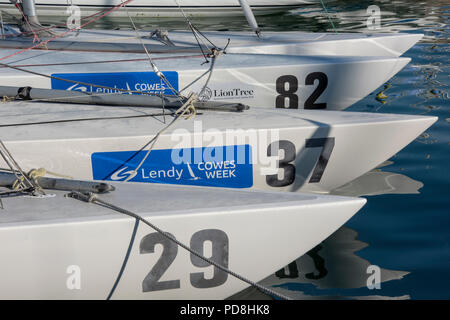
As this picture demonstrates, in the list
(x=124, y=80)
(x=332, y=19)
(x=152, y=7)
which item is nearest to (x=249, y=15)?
(x=124, y=80)

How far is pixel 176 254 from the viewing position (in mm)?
2582

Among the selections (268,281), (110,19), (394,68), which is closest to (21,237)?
(268,281)

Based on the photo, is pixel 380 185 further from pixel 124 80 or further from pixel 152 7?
pixel 152 7

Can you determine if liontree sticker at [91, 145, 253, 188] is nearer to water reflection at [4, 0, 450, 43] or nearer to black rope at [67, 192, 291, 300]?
black rope at [67, 192, 291, 300]

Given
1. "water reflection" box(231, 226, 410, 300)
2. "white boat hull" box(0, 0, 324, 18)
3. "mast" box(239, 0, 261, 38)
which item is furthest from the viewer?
"white boat hull" box(0, 0, 324, 18)

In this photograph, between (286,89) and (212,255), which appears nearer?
(212,255)

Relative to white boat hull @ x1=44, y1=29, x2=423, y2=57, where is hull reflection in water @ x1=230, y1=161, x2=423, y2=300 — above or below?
below

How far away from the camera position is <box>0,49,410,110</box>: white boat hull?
4.73 m

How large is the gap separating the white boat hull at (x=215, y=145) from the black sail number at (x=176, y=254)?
926 mm

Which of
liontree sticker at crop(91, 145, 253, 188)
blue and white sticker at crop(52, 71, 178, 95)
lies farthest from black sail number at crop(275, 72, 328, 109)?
liontree sticker at crop(91, 145, 253, 188)

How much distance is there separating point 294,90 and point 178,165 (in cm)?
177

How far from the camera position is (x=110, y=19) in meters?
10.6

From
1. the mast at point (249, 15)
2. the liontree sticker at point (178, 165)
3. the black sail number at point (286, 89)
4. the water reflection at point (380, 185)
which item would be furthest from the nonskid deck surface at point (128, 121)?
the mast at point (249, 15)

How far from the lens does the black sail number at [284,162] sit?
11.8 feet
